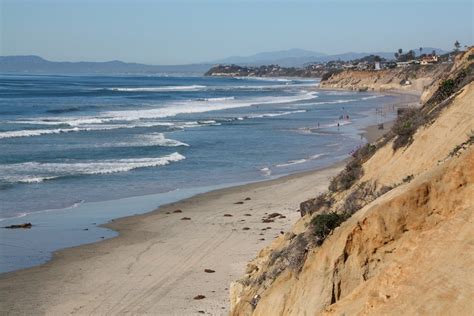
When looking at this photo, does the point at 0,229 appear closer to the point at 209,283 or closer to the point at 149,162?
the point at 209,283

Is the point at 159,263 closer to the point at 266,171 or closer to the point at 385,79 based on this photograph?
the point at 266,171

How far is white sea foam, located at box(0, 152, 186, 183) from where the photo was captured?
2897cm

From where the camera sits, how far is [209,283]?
14805 mm

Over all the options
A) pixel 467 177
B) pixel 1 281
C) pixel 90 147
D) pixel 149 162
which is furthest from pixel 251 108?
pixel 467 177

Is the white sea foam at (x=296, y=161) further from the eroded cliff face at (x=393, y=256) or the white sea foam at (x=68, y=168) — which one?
the eroded cliff face at (x=393, y=256)

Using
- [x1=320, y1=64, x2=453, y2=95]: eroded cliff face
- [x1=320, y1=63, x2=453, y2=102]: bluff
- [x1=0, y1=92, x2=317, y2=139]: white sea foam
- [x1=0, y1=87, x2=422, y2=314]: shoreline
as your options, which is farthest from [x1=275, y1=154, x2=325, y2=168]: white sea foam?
[x1=320, y1=64, x2=453, y2=95]: eroded cliff face

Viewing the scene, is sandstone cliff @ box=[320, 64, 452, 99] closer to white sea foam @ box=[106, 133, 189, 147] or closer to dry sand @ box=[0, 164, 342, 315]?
white sea foam @ box=[106, 133, 189, 147]

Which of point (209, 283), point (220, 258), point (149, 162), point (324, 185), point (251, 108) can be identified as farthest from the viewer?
point (251, 108)

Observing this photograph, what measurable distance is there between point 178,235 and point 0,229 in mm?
5214

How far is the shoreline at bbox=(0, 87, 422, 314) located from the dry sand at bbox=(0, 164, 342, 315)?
0.8 inches

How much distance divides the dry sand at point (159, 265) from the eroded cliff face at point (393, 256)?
3456 millimetres

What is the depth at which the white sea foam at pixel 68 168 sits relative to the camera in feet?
95.0

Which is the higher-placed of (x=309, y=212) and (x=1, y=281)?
(x=309, y=212)

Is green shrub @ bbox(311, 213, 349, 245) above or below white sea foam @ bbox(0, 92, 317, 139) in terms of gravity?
above
